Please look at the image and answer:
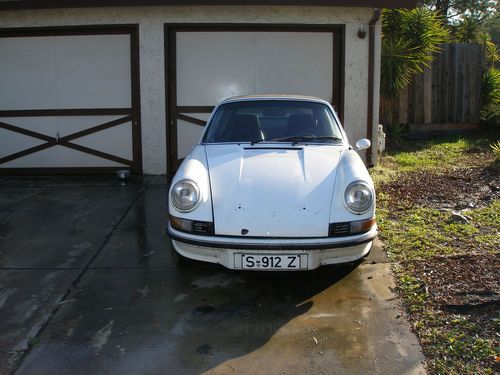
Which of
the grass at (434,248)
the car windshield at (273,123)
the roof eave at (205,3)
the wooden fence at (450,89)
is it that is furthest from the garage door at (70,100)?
the wooden fence at (450,89)

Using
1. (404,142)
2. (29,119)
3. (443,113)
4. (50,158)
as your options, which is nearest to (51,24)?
(29,119)

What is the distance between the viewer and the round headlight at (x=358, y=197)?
4102 mm

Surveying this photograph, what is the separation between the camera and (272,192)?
4.17 metres

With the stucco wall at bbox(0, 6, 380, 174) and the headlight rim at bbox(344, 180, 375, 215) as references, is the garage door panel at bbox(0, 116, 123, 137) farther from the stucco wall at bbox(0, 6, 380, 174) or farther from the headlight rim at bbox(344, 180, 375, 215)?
the headlight rim at bbox(344, 180, 375, 215)

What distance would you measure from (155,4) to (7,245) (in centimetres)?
439

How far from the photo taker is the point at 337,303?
408cm

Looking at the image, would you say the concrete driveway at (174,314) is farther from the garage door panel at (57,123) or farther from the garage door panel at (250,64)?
the garage door panel at (250,64)

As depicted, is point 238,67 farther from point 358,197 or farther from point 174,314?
point 174,314

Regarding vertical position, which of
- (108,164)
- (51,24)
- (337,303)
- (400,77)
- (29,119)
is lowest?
(337,303)

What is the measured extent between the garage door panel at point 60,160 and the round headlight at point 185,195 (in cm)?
507

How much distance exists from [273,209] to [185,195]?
0.70m

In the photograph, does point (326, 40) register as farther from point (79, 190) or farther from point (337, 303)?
point (337, 303)

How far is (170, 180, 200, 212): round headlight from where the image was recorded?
13.6 ft

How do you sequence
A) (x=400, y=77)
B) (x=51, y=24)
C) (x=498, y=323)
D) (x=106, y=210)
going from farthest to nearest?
(x=400, y=77) → (x=51, y=24) → (x=106, y=210) → (x=498, y=323)
